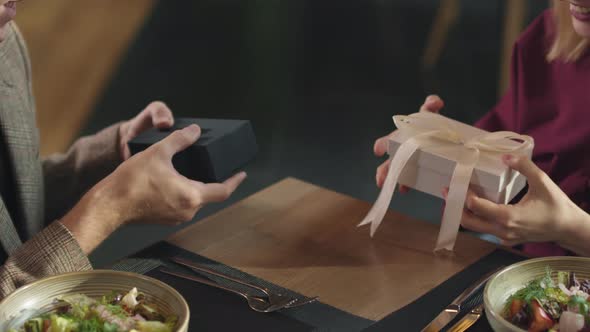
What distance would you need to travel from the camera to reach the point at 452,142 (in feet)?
4.48

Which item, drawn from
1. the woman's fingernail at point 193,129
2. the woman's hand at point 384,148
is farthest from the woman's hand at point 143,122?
the woman's hand at point 384,148

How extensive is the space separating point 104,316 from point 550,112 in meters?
1.08

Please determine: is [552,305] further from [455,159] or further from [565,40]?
[565,40]

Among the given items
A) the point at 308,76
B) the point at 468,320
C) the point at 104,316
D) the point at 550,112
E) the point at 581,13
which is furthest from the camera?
the point at 308,76

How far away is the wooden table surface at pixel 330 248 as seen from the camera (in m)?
1.24

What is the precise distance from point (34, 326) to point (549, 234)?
0.78m

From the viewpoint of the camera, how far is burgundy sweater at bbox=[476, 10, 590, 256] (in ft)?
5.31

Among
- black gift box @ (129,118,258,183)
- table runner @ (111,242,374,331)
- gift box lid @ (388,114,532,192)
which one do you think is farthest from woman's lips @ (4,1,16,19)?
gift box lid @ (388,114,532,192)

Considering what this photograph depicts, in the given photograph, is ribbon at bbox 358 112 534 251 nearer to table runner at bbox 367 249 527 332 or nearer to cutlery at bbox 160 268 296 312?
table runner at bbox 367 249 527 332

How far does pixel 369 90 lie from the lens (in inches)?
162

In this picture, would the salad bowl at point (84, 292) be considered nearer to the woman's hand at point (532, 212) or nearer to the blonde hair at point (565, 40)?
the woman's hand at point (532, 212)

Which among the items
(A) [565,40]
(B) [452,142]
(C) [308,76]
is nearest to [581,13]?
(A) [565,40]

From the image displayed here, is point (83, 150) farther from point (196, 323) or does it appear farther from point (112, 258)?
point (112, 258)

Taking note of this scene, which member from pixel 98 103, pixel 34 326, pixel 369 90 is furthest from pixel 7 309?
pixel 369 90
